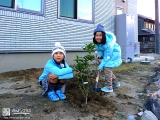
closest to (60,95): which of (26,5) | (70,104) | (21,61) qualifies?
(70,104)

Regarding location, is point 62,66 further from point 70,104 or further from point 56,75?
point 70,104

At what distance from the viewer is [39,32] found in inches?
229

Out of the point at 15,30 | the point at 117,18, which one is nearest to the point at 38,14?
the point at 15,30

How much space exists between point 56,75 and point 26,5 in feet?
11.7

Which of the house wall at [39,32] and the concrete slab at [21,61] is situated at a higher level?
the house wall at [39,32]

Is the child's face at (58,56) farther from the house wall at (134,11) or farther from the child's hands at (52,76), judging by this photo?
the house wall at (134,11)

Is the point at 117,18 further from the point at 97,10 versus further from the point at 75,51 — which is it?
the point at 75,51

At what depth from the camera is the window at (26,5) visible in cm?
504

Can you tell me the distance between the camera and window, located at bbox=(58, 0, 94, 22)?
660 cm

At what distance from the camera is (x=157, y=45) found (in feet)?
52.1

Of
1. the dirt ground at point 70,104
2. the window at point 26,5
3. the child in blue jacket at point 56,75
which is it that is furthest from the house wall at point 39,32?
the child in blue jacket at point 56,75

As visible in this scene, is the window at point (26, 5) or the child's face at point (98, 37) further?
the window at point (26, 5)

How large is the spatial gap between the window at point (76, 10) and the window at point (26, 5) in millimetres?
825

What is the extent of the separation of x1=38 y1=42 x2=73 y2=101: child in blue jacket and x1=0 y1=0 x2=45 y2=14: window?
2931 mm
